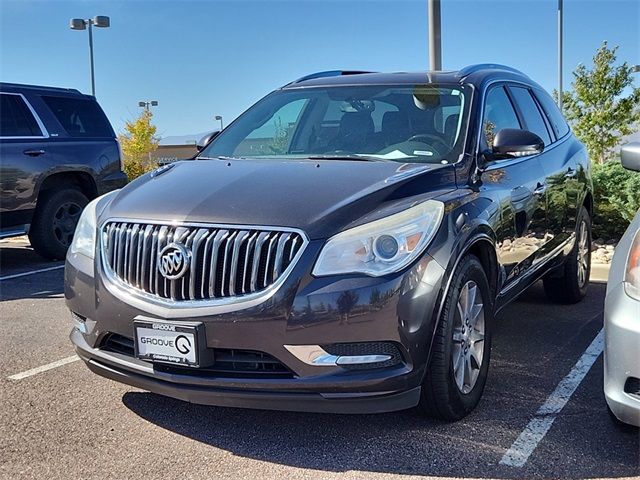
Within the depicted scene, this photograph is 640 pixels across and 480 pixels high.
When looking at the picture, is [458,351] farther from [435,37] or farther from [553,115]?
[435,37]

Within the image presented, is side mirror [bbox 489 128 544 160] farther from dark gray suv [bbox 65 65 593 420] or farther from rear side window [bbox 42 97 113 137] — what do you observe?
rear side window [bbox 42 97 113 137]

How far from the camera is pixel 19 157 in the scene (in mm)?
7492

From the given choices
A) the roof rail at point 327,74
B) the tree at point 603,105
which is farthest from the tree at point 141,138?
the roof rail at point 327,74

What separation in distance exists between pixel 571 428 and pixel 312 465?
1.24 meters

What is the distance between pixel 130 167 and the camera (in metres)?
19.4

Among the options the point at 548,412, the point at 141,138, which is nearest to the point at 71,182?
the point at 548,412

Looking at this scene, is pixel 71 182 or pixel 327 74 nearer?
pixel 327 74

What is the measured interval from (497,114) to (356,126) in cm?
90

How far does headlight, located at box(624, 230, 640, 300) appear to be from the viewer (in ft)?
8.93

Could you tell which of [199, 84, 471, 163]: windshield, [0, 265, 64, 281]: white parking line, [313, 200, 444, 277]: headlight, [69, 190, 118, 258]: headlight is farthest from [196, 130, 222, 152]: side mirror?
[0, 265, 64, 281]: white parking line

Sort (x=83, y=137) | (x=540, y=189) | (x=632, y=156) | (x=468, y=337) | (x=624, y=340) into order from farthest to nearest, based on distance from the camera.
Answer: (x=83, y=137)
(x=540, y=189)
(x=632, y=156)
(x=468, y=337)
(x=624, y=340)

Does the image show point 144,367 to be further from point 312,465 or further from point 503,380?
point 503,380

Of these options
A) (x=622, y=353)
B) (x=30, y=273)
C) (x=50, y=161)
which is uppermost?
(x=50, y=161)

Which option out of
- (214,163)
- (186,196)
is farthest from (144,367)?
(214,163)
